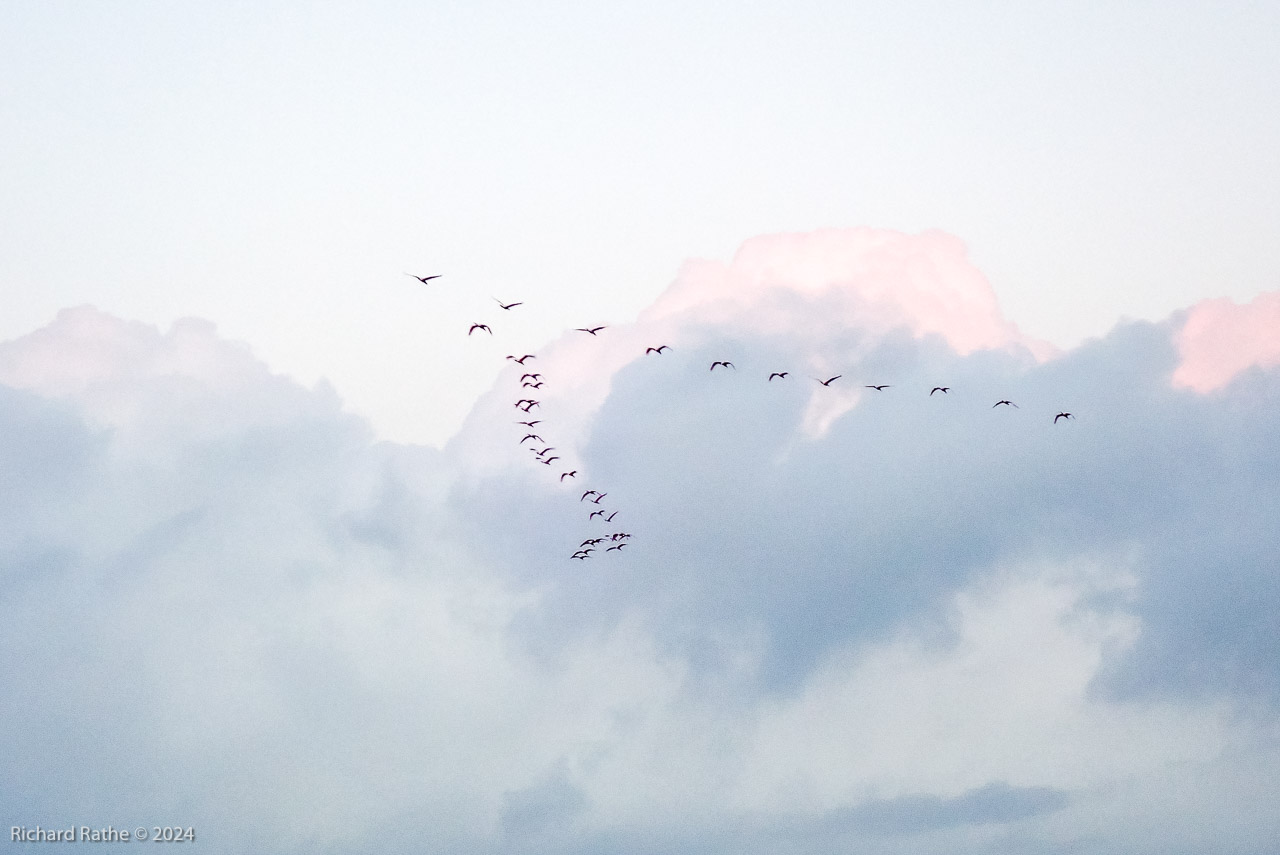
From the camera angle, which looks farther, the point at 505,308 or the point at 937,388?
the point at 937,388

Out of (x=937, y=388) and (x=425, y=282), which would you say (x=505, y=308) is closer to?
(x=425, y=282)

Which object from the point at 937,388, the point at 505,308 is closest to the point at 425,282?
the point at 505,308

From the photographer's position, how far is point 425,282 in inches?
5546

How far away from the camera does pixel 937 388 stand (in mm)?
187125

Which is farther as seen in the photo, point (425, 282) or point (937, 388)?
point (937, 388)

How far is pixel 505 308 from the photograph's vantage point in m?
141

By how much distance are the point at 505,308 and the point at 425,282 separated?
7499 millimetres

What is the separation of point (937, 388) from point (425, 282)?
235 feet

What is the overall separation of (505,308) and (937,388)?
6639 cm
